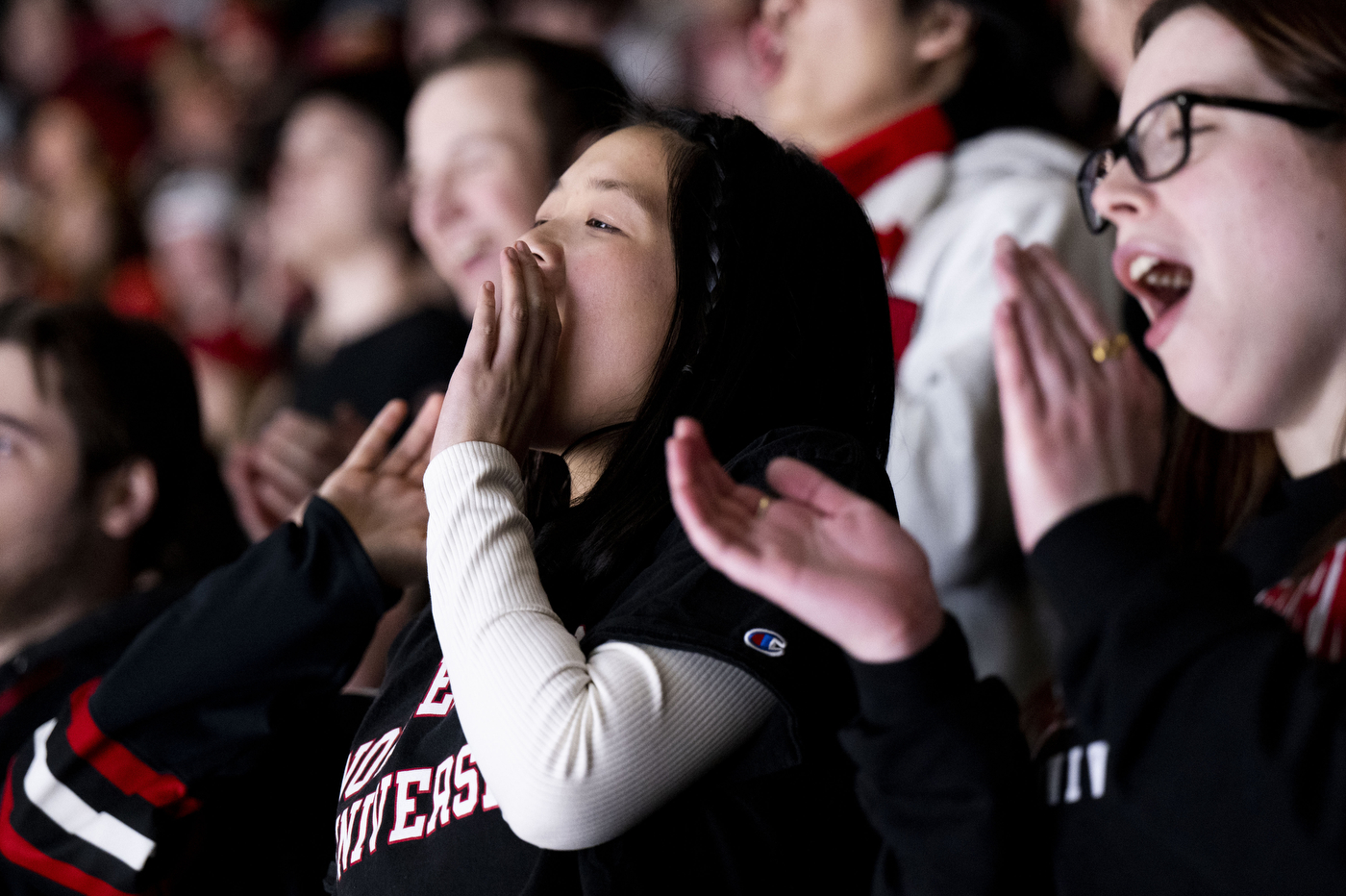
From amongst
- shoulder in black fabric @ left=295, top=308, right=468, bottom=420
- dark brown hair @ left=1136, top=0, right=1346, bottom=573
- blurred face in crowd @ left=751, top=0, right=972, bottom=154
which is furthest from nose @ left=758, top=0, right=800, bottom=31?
dark brown hair @ left=1136, top=0, right=1346, bottom=573

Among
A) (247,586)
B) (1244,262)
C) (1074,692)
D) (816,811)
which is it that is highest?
(1244,262)

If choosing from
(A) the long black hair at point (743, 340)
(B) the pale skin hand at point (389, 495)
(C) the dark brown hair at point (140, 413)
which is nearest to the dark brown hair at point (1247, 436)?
(A) the long black hair at point (743, 340)

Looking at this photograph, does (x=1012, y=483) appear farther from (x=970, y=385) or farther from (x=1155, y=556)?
(x=970, y=385)

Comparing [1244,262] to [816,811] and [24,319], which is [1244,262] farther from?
[24,319]

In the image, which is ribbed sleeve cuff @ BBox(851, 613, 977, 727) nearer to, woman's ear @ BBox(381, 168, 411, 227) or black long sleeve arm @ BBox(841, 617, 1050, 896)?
black long sleeve arm @ BBox(841, 617, 1050, 896)

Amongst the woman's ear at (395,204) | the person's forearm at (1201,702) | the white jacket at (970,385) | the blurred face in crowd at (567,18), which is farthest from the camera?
the blurred face in crowd at (567,18)

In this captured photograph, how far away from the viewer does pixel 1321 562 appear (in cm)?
73

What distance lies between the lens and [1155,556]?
2.15 feet

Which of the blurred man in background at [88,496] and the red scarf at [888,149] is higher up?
the red scarf at [888,149]

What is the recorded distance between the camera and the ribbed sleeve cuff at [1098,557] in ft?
2.12

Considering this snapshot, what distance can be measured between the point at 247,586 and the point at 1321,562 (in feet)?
2.98

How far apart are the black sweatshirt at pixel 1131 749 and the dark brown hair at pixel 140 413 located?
1.17 metres

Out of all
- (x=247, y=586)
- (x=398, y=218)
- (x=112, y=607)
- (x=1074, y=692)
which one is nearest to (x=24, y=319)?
(x=112, y=607)

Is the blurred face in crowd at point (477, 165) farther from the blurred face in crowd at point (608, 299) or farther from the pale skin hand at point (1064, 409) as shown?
the pale skin hand at point (1064, 409)
